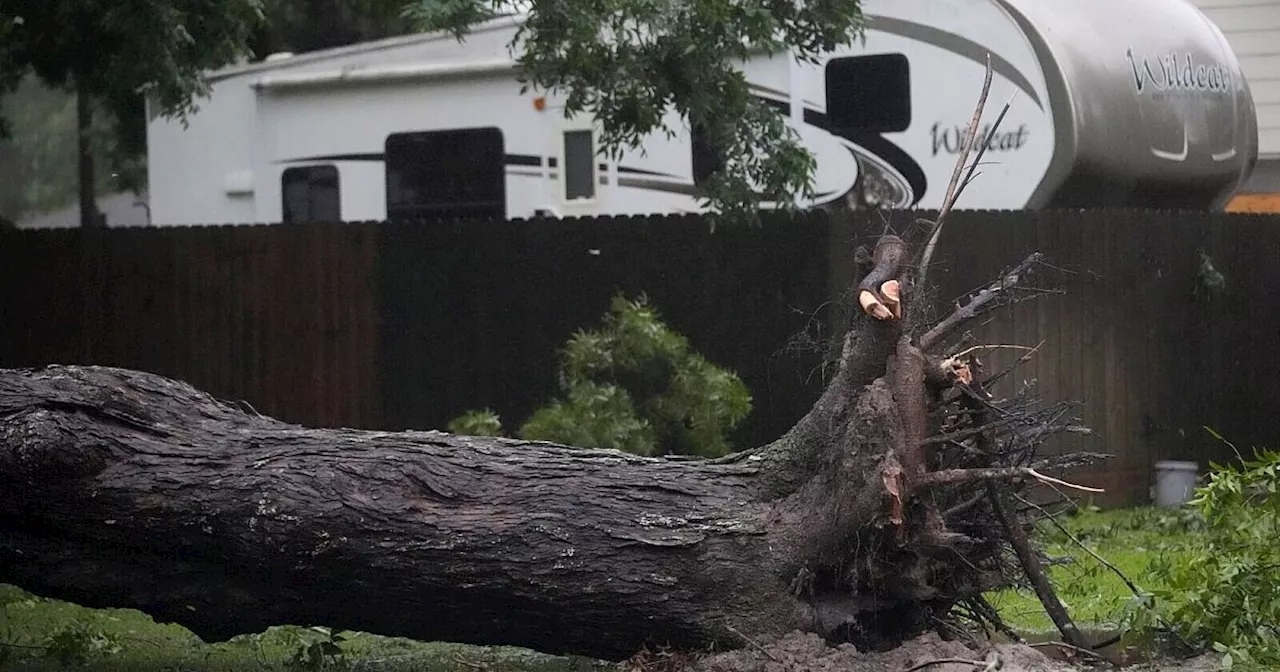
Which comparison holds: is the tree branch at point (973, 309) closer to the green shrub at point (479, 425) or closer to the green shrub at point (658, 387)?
the green shrub at point (658, 387)

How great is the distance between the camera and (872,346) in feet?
18.8

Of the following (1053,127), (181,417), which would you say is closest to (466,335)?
(1053,127)

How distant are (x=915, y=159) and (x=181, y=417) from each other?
725 cm

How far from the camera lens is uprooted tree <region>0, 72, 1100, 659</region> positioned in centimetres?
571

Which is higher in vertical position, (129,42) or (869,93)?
(129,42)

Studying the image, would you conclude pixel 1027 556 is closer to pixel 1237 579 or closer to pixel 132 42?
pixel 1237 579

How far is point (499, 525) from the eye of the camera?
6.04 meters

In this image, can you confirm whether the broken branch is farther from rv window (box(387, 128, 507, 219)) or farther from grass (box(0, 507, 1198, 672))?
rv window (box(387, 128, 507, 219))

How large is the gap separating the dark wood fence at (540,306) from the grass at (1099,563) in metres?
0.61

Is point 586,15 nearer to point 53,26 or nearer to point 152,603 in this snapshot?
point 53,26

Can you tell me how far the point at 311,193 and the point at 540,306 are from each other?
4.29m

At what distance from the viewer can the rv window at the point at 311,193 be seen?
50.1ft

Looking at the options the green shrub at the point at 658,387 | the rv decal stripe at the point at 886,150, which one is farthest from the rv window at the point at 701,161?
the green shrub at the point at 658,387

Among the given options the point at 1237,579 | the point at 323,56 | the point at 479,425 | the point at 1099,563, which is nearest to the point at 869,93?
the point at 479,425
